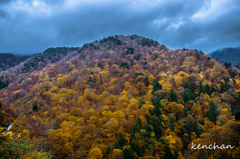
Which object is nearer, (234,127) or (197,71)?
(234,127)

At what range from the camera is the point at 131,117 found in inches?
1986

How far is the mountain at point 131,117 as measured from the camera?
35625 mm

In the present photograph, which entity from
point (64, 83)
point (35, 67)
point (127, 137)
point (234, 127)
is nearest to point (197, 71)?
point (234, 127)

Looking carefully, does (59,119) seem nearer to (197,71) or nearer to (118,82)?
(118,82)

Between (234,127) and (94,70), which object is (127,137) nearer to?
(234,127)

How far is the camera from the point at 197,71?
89875 millimetres

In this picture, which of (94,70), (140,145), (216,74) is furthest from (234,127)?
(94,70)

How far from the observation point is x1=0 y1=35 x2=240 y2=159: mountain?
3562 centimetres

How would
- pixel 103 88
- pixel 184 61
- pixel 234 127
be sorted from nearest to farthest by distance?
pixel 234 127 → pixel 103 88 → pixel 184 61

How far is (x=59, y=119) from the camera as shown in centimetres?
5669

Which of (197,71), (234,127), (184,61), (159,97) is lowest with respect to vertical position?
(234,127)

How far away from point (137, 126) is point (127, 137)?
16.5ft

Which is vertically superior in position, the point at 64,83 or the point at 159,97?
the point at 64,83

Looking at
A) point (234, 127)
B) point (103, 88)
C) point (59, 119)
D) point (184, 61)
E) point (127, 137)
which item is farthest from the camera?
point (184, 61)
